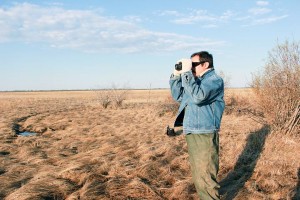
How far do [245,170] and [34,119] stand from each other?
495 inches

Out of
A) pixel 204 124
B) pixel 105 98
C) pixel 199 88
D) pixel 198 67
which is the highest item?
pixel 198 67

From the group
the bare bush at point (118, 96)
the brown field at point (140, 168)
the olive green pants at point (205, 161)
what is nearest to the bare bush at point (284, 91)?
the brown field at point (140, 168)

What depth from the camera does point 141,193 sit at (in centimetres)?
525

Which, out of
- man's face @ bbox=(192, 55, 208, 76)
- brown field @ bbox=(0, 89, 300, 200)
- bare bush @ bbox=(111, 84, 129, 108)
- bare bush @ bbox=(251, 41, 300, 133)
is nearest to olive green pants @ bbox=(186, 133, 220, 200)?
man's face @ bbox=(192, 55, 208, 76)

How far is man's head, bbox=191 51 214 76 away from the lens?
3.44 m

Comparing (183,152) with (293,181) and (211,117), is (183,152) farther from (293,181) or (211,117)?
(211,117)

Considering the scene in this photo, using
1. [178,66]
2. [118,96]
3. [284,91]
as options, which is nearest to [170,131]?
[284,91]

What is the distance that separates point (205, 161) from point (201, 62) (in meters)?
1.01

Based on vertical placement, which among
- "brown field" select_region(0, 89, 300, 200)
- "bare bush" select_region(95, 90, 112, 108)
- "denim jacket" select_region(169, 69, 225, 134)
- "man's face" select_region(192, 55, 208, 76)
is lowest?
"brown field" select_region(0, 89, 300, 200)

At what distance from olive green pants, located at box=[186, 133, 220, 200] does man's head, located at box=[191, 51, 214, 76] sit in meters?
0.67

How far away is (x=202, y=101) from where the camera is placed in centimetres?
329

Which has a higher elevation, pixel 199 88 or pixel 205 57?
pixel 205 57

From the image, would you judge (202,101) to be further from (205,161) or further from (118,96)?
(118,96)

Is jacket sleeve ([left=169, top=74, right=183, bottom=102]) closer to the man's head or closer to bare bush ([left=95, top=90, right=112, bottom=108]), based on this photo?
the man's head
